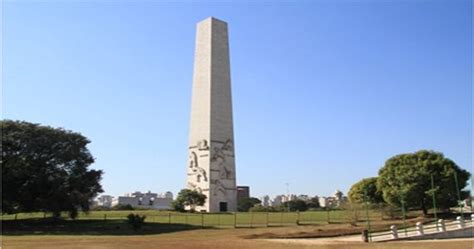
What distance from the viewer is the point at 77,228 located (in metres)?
41.8

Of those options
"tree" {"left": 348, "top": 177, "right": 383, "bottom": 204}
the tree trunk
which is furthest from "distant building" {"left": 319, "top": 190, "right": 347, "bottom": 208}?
the tree trunk

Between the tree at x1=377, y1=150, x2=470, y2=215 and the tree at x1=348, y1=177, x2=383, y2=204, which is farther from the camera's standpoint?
the tree at x1=348, y1=177, x2=383, y2=204

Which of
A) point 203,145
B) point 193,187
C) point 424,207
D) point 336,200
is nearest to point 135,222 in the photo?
point 424,207

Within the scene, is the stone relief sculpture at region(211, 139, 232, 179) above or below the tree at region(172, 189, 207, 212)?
above

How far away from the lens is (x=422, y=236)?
98.8 feet

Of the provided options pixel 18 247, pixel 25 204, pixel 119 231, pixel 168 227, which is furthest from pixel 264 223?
pixel 18 247

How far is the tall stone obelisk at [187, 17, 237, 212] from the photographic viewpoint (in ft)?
236

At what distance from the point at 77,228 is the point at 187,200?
27.7m

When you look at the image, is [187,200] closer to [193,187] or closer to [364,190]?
[193,187]

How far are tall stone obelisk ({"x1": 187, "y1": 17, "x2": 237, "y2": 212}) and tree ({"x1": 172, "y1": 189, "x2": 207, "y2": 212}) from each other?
55.8 inches

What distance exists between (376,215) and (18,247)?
108ft

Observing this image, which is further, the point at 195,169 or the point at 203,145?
the point at 195,169

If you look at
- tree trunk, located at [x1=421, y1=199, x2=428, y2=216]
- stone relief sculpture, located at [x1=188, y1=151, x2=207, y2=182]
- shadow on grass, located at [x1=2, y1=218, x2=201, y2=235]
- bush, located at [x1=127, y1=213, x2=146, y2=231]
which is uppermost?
stone relief sculpture, located at [x1=188, y1=151, x2=207, y2=182]

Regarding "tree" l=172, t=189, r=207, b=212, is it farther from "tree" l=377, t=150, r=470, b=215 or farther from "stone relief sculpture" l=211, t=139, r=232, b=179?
"tree" l=377, t=150, r=470, b=215
